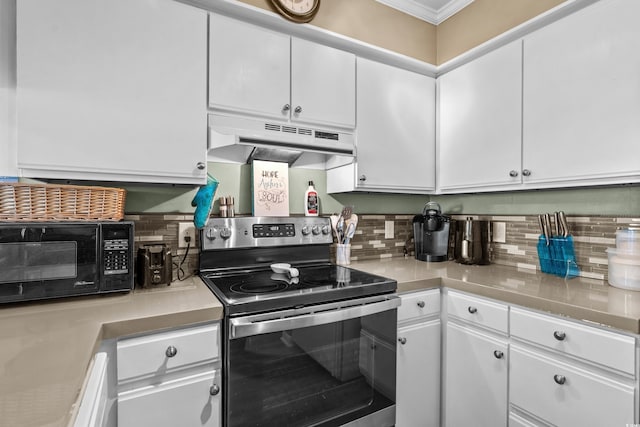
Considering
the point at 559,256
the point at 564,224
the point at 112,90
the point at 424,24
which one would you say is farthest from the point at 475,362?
the point at 424,24

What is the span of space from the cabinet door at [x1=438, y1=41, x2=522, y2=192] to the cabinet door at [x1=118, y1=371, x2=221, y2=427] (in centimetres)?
169

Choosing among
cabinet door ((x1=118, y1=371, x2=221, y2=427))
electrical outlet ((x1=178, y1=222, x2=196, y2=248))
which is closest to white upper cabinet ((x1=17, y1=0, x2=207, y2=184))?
electrical outlet ((x1=178, y1=222, x2=196, y2=248))

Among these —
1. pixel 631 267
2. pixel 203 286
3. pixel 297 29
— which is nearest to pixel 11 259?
pixel 203 286

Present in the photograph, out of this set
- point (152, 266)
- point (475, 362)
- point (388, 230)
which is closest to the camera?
point (152, 266)

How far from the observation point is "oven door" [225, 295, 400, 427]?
110cm

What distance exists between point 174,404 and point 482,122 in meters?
1.97

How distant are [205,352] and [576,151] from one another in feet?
5.72

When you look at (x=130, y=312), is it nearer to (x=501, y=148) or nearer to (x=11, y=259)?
(x=11, y=259)

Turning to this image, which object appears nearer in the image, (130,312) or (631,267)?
(130,312)

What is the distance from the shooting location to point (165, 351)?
1.01 m

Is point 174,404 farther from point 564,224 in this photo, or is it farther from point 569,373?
point 564,224

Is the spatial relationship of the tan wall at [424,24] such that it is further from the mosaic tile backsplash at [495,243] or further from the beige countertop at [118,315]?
the beige countertop at [118,315]

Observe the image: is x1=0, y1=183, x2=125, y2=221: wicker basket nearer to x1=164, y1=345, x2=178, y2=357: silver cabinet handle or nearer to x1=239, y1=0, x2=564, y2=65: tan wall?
x1=164, y1=345, x2=178, y2=357: silver cabinet handle

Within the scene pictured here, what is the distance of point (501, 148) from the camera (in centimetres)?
172
